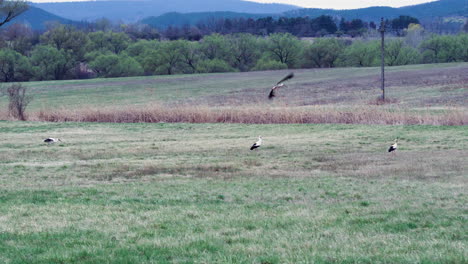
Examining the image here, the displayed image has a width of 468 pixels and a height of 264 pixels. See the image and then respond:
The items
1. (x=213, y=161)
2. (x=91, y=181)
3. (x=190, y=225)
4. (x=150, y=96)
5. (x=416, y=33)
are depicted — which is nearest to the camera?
(x=190, y=225)

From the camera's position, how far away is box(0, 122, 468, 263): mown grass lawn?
8.37 metres

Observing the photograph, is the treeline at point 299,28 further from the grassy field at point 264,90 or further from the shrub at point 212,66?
the grassy field at point 264,90

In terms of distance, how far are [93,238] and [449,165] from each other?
14.4 meters

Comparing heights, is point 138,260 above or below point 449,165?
above

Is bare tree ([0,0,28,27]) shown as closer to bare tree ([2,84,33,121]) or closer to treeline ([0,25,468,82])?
bare tree ([2,84,33,121])

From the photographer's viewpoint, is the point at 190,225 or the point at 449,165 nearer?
the point at 190,225

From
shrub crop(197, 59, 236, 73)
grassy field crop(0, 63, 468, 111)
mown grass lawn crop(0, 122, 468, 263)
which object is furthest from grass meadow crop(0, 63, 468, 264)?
shrub crop(197, 59, 236, 73)

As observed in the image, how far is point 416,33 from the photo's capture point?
126938 millimetres

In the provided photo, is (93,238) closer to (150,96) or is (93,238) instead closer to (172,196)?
(172,196)

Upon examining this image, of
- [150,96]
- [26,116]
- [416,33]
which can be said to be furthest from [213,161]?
[416,33]

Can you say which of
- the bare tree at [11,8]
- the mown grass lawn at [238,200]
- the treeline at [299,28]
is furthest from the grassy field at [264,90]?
the treeline at [299,28]

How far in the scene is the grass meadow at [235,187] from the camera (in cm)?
854

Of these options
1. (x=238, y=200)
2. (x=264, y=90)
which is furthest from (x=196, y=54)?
(x=238, y=200)

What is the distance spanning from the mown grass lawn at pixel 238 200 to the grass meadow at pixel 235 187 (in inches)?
1.6
